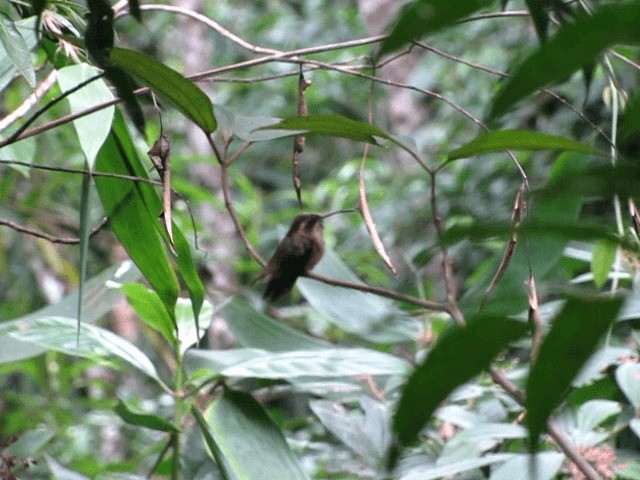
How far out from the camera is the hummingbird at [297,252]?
2.01 ft

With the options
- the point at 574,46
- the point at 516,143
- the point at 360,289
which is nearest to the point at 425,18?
the point at 574,46

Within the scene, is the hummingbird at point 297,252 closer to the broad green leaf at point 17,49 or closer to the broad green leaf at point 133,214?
the broad green leaf at point 133,214

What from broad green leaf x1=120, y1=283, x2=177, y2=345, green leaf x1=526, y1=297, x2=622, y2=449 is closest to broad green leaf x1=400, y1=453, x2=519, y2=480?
broad green leaf x1=120, y1=283, x2=177, y2=345

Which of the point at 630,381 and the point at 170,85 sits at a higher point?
the point at 170,85

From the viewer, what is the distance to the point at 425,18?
0.29 m

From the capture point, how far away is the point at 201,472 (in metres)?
0.73

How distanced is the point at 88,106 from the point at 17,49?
58 mm

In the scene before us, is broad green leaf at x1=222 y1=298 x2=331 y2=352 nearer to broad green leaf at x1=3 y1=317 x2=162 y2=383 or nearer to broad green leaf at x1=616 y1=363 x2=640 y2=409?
broad green leaf at x1=3 y1=317 x2=162 y2=383

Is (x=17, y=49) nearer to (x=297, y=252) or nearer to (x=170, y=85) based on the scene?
(x=170, y=85)

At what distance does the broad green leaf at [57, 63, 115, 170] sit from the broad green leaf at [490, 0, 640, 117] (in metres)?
0.29

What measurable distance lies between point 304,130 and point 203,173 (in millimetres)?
2253

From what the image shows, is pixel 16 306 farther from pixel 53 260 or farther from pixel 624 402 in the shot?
pixel 624 402

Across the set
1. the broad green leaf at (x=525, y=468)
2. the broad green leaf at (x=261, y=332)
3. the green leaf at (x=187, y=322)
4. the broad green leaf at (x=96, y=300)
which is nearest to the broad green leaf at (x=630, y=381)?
the broad green leaf at (x=525, y=468)

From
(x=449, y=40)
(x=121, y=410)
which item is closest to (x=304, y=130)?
(x=121, y=410)
